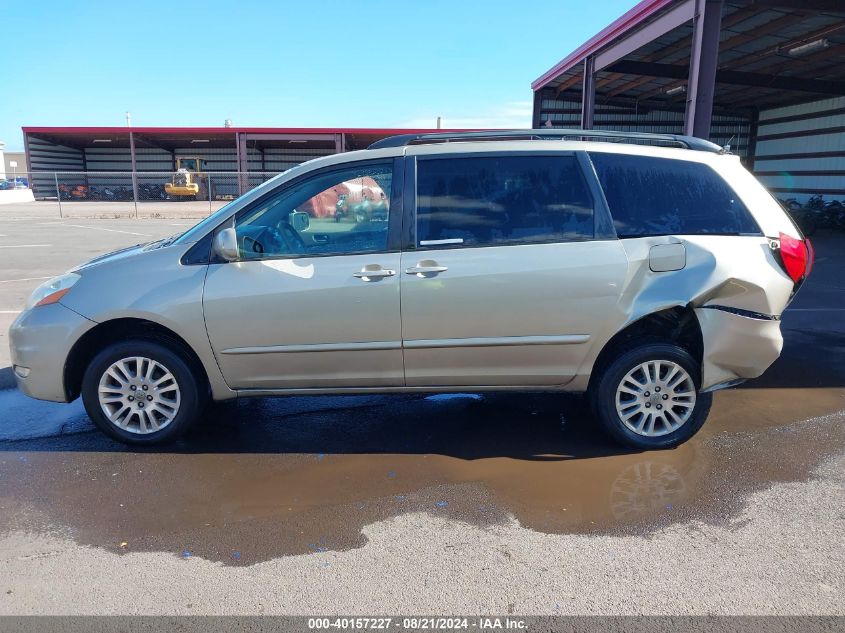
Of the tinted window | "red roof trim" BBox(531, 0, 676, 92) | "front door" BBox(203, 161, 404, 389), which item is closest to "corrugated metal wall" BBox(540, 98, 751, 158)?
"red roof trim" BBox(531, 0, 676, 92)

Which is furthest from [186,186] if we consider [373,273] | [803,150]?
[373,273]

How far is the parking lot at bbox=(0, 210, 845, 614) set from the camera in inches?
105

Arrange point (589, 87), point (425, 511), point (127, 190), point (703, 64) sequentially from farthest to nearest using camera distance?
1. point (127, 190)
2. point (589, 87)
3. point (703, 64)
4. point (425, 511)

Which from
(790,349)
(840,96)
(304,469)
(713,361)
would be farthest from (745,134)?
(304,469)

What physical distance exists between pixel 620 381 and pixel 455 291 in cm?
122

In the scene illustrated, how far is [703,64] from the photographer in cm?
1034

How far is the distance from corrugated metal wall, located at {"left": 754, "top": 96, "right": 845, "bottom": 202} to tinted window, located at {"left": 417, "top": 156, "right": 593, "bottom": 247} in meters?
20.3

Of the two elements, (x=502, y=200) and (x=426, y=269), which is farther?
(x=502, y=200)

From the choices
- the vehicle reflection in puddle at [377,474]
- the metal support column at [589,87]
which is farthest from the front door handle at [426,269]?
the metal support column at [589,87]

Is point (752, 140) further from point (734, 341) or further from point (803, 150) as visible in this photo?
point (734, 341)

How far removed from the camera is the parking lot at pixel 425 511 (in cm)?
266

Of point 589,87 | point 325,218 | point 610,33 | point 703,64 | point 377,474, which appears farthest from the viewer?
point 589,87

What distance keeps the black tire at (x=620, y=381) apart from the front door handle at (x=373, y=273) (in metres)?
1.53

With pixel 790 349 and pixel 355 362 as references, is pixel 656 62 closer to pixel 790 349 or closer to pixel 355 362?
pixel 790 349
